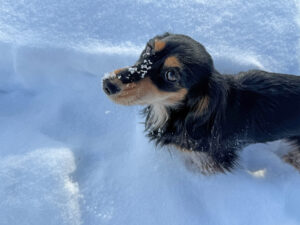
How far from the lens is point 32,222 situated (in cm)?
198

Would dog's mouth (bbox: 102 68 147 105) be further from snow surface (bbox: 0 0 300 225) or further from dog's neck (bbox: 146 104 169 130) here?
snow surface (bbox: 0 0 300 225)

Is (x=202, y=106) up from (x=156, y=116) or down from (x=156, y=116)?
up

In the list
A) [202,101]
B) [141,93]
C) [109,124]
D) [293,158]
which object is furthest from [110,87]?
[293,158]

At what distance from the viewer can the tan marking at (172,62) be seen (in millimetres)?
1691

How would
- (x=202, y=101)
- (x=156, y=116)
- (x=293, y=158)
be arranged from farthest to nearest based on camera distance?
(x=293, y=158) < (x=156, y=116) < (x=202, y=101)

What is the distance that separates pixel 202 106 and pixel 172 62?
0.39m

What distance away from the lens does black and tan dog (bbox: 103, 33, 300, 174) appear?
1.75 metres

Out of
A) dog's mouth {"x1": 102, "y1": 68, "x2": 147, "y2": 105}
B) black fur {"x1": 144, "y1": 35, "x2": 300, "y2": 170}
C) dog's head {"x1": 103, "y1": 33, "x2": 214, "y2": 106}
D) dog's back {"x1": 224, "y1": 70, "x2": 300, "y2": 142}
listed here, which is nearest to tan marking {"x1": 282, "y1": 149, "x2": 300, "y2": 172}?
black fur {"x1": 144, "y1": 35, "x2": 300, "y2": 170}

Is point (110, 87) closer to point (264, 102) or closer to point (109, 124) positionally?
point (109, 124)

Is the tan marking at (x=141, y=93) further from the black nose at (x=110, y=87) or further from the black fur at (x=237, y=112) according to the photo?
the black fur at (x=237, y=112)

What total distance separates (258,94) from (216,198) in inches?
38.9

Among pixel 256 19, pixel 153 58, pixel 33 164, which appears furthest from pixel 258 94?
pixel 33 164

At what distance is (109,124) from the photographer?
8.68 ft

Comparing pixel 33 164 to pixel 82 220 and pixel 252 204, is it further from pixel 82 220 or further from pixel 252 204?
pixel 252 204
